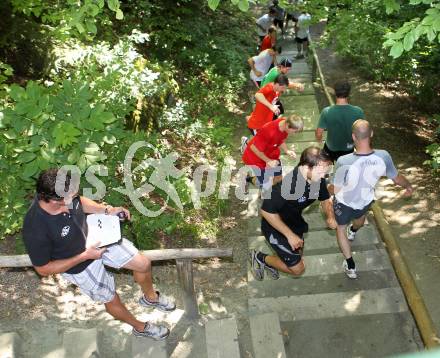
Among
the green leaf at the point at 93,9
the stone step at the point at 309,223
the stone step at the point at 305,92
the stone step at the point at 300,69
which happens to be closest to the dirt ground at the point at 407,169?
the stone step at the point at 305,92

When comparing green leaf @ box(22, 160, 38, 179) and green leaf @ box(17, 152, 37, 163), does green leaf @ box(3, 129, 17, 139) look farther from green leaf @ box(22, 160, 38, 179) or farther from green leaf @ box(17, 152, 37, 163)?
green leaf @ box(22, 160, 38, 179)

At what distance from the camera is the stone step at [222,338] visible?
481 centimetres

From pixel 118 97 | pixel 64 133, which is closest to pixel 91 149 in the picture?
pixel 64 133

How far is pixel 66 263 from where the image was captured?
4.05 m

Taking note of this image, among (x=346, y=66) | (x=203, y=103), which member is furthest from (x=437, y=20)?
(x=346, y=66)

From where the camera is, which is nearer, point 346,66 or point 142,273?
point 142,273

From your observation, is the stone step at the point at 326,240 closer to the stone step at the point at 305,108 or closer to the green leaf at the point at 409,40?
the green leaf at the point at 409,40

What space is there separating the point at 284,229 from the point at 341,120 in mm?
2166

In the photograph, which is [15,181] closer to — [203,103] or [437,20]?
[437,20]

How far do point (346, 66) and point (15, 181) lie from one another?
12.3 metres

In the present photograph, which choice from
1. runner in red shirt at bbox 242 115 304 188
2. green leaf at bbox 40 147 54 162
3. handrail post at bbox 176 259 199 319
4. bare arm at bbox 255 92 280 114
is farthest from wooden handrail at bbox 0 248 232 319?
bare arm at bbox 255 92 280 114

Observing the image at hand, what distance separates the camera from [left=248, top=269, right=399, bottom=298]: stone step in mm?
6180

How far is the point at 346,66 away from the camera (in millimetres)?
15289

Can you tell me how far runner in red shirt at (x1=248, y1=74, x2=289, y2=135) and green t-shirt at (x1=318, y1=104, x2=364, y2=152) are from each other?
3.47 feet
